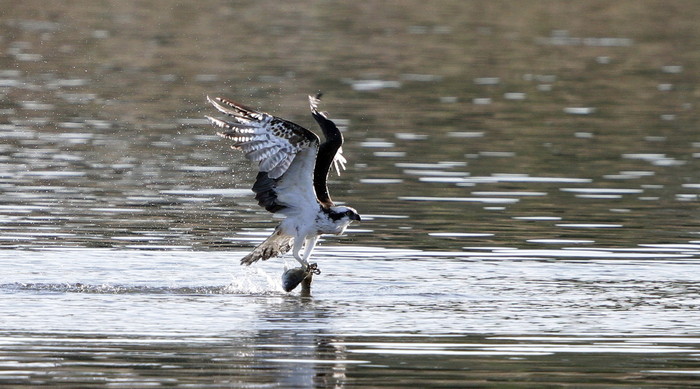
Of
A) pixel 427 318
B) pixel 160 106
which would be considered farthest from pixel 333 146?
pixel 160 106

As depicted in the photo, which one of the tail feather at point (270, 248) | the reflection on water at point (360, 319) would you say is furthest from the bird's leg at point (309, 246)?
the reflection on water at point (360, 319)

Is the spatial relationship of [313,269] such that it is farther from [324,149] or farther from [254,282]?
[324,149]

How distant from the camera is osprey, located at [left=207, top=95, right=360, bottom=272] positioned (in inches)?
539

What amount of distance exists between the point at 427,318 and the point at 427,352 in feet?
4.34

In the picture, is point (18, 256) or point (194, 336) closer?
point (194, 336)

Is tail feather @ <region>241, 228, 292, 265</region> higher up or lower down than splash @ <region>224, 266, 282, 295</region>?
higher up

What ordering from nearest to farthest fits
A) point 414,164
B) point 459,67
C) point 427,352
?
point 427,352, point 414,164, point 459,67

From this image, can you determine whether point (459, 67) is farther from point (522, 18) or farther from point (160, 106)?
point (522, 18)

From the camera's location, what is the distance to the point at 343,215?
14383 millimetres

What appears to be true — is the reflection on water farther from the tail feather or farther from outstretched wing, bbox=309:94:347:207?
outstretched wing, bbox=309:94:347:207

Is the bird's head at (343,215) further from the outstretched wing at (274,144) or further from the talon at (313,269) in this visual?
the talon at (313,269)

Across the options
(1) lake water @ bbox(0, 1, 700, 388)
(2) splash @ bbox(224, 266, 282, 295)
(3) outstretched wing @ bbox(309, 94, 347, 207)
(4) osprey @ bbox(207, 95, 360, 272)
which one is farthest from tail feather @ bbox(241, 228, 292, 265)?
(3) outstretched wing @ bbox(309, 94, 347, 207)

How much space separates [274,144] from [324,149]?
96 centimetres

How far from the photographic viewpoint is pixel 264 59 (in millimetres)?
35969
